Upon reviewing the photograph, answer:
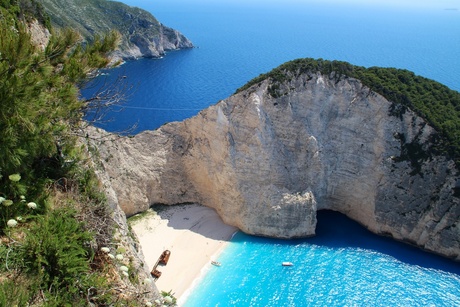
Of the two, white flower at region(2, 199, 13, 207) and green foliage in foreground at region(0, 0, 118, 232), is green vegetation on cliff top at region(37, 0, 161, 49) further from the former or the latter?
white flower at region(2, 199, 13, 207)

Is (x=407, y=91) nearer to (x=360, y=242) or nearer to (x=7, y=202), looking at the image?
(x=360, y=242)

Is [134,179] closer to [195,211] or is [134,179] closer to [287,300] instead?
[195,211]

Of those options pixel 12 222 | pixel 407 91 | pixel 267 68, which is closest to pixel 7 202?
pixel 12 222

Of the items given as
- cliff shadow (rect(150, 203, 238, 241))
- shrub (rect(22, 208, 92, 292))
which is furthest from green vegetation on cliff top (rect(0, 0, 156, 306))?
cliff shadow (rect(150, 203, 238, 241))

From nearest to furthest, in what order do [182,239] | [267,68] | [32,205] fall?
[32,205] → [182,239] → [267,68]

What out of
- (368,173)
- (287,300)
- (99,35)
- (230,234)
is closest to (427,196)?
(368,173)

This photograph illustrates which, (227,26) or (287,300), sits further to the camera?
(227,26)
